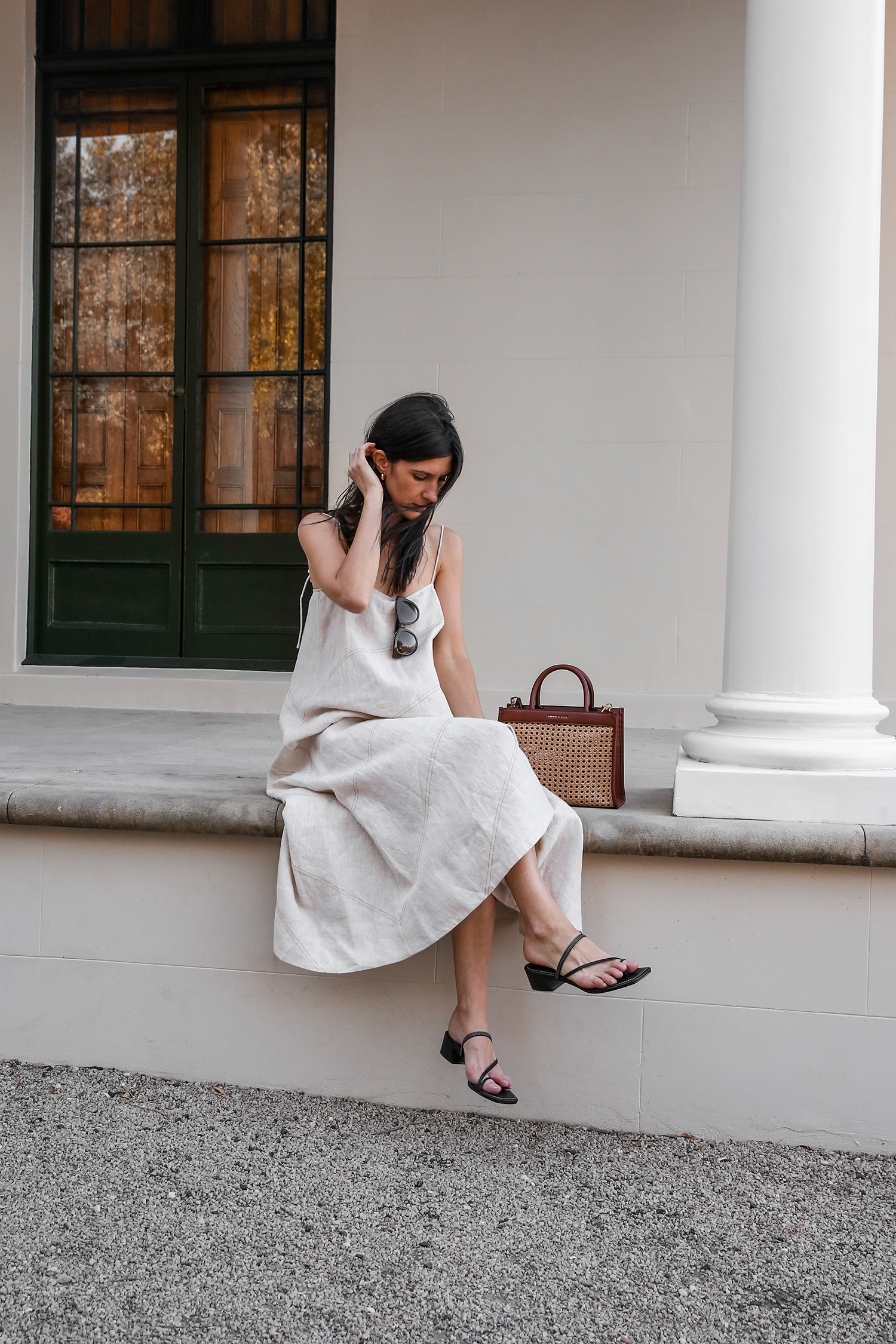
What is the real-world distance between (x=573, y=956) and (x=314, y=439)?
3.82m

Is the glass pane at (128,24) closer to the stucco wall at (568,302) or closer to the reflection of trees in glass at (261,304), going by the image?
the reflection of trees in glass at (261,304)

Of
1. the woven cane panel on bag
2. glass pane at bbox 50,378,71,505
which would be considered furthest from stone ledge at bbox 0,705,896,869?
glass pane at bbox 50,378,71,505

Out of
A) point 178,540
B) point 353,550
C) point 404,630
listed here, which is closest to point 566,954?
point 404,630

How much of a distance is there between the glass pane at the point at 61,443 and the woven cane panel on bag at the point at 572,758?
3713 mm

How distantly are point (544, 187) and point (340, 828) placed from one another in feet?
11.9

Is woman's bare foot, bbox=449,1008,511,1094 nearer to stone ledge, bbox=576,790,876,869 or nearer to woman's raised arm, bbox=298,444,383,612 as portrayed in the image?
stone ledge, bbox=576,790,876,869

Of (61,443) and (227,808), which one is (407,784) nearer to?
(227,808)

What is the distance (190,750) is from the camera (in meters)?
3.55

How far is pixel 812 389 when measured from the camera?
7.98ft

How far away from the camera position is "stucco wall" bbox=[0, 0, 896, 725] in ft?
15.6

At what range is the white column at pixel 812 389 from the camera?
2420 millimetres

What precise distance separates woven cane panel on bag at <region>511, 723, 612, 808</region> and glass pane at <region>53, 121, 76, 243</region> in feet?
13.9

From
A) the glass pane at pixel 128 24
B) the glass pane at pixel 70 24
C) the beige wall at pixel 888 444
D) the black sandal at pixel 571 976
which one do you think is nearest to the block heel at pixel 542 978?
the black sandal at pixel 571 976

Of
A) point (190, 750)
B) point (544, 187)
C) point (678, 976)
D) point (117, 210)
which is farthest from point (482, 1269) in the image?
point (117, 210)
